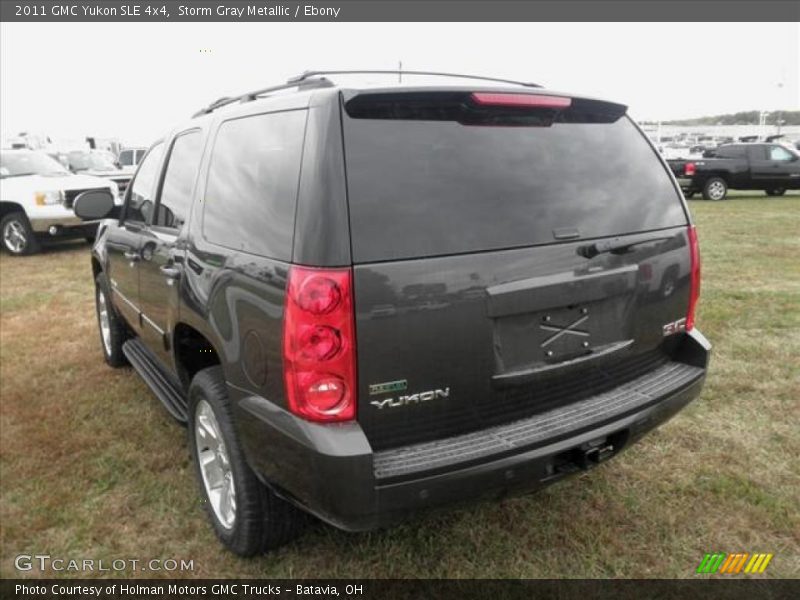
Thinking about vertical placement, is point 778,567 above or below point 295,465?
below

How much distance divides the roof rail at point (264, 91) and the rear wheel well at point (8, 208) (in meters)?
8.73

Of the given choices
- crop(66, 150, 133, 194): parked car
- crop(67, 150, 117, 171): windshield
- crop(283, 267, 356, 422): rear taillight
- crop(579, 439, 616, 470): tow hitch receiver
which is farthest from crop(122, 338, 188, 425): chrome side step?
crop(67, 150, 117, 171): windshield

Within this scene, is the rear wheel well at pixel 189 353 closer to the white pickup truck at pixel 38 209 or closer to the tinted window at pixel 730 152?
the white pickup truck at pixel 38 209

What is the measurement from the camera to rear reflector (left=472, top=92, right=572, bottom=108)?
2174 millimetres

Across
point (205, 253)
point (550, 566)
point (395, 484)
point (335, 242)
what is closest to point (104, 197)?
point (205, 253)

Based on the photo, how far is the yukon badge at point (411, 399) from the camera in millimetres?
1998

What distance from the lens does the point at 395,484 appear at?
196 cm

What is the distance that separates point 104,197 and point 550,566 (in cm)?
361

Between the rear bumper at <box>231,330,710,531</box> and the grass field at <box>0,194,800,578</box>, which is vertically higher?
the rear bumper at <box>231,330,710,531</box>

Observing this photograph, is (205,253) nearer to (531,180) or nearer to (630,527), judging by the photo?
(531,180)

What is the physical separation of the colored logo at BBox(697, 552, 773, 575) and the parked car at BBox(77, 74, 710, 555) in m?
0.64

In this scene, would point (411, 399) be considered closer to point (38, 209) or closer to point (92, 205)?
point (92, 205)

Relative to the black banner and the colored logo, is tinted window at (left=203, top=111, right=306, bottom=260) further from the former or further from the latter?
the colored logo

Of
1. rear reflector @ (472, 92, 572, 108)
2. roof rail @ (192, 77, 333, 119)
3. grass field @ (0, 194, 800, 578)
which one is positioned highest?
roof rail @ (192, 77, 333, 119)
